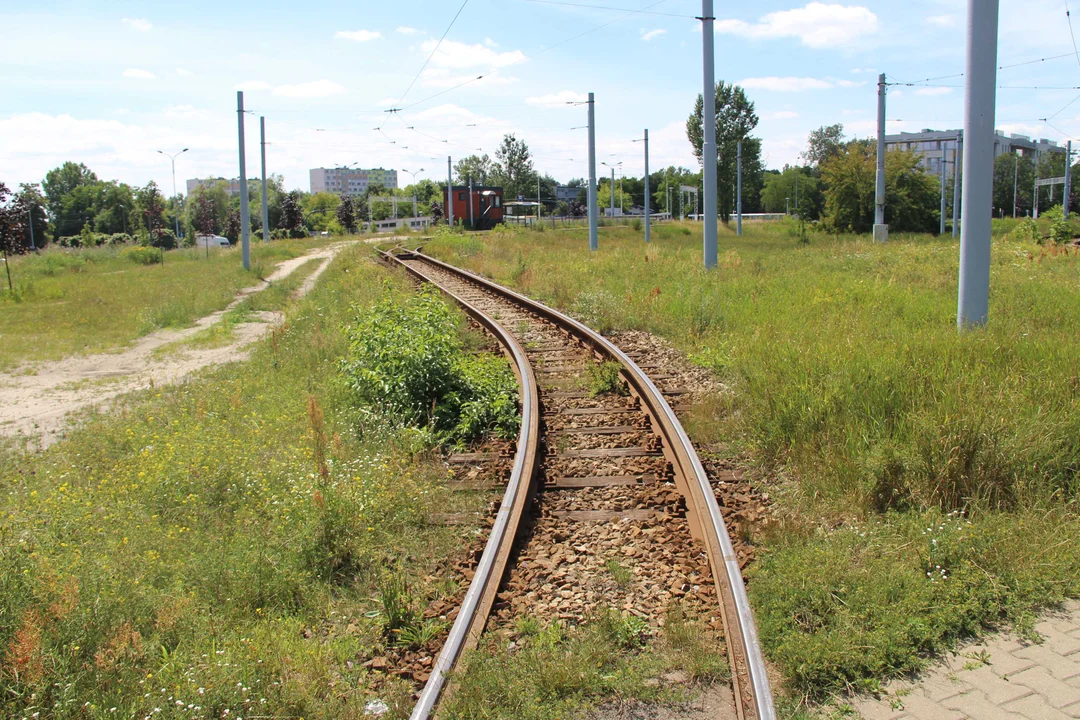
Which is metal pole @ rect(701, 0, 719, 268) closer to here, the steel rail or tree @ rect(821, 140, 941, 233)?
the steel rail

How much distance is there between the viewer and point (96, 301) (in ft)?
81.0

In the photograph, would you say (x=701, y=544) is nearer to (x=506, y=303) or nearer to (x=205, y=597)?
(x=205, y=597)

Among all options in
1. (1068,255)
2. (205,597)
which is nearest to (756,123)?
(1068,255)

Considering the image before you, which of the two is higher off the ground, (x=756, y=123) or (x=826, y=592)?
(x=756, y=123)

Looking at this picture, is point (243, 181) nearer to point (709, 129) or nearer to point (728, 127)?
point (709, 129)

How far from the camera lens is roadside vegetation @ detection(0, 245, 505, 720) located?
3619 millimetres

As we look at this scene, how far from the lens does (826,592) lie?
4.16 metres

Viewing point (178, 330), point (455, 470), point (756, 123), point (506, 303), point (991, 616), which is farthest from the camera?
point (756, 123)

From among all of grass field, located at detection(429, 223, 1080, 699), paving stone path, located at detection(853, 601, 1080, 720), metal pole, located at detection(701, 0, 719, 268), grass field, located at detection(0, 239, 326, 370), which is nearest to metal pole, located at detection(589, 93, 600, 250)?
metal pole, located at detection(701, 0, 719, 268)

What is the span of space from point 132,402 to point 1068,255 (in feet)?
65.1

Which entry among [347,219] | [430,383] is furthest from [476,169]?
[430,383]

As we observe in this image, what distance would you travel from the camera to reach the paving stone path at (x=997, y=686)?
3283mm

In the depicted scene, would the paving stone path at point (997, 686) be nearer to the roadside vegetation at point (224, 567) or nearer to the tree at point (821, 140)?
the roadside vegetation at point (224, 567)

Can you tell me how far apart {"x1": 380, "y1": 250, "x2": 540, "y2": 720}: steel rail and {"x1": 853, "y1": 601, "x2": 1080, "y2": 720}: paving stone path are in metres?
1.75
